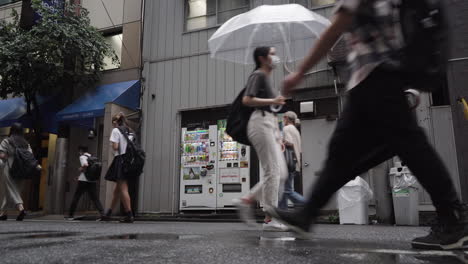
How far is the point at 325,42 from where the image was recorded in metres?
2.13

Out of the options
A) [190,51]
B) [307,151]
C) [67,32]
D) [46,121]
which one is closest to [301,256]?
[307,151]

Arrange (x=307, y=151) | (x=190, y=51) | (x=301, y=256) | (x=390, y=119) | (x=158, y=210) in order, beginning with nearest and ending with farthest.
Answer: (x=390, y=119)
(x=301, y=256)
(x=307, y=151)
(x=158, y=210)
(x=190, y=51)

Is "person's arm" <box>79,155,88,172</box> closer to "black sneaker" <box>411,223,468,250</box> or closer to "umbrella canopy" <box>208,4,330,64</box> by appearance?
"umbrella canopy" <box>208,4,330,64</box>

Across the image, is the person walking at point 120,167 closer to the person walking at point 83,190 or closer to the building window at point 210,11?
the person walking at point 83,190

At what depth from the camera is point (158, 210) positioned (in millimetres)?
10789

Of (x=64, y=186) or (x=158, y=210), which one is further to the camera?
(x=64, y=186)

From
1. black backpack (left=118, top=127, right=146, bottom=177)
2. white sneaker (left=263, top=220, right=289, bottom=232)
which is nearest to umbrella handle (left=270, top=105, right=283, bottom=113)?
white sneaker (left=263, top=220, right=289, bottom=232)

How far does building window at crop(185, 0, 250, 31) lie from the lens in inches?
452

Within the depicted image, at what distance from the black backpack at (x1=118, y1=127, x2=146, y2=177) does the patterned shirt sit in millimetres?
5472

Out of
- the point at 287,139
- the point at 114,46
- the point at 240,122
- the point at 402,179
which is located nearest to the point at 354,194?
the point at 402,179

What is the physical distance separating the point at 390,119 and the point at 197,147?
901 centimetres

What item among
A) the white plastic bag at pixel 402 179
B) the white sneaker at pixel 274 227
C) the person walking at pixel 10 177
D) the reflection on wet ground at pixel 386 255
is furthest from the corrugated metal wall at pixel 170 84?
the reflection on wet ground at pixel 386 255

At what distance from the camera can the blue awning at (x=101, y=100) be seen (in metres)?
11.1

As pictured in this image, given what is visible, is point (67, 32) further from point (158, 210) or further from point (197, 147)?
point (158, 210)
